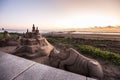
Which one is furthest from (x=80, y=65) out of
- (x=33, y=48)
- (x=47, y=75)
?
(x=33, y=48)

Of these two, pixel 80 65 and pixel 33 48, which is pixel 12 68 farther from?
pixel 33 48

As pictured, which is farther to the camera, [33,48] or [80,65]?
[33,48]

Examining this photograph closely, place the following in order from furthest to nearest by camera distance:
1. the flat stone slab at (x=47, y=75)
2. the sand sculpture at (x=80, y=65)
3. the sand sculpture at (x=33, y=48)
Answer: the sand sculpture at (x=33, y=48)
the sand sculpture at (x=80, y=65)
the flat stone slab at (x=47, y=75)

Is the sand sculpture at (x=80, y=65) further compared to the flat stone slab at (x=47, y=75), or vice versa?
the sand sculpture at (x=80, y=65)

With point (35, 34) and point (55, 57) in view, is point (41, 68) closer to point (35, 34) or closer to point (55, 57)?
point (55, 57)

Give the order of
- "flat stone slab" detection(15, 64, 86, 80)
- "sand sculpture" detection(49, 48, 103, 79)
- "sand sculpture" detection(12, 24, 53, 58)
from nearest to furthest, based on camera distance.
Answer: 1. "flat stone slab" detection(15, 64, 86, 80)
2. "sand sculpture" detection(49, 48, 103, 79)
3. "sand sculpture" detection(12, 24, 53, 58)

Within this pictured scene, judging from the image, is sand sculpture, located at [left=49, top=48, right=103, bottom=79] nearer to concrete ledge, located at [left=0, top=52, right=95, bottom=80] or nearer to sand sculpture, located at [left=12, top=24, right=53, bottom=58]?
concrete ledge, located at [left=0, top=52, right=95, bottom=80]

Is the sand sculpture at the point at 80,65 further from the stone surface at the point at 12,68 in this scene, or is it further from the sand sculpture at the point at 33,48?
the sand sculpture at the point at 33,48

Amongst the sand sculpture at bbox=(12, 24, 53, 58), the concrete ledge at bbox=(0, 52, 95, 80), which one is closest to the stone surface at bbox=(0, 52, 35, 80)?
the concrete ledge at bbox=(0, 52, 95, 80)

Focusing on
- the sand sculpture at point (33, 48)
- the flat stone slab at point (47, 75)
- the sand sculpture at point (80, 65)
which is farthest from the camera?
the sand sculpture at point (33, 48)

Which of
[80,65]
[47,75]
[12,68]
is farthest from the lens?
[80,65]

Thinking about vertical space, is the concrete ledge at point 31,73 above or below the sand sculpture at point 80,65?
above

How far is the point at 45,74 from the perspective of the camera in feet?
3.80

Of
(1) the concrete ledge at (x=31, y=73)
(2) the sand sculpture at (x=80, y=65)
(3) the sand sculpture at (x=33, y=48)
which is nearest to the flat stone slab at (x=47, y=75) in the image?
(1) the concrete ledge at (x=31, y=73)
